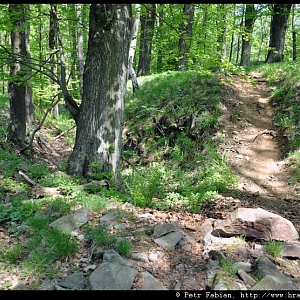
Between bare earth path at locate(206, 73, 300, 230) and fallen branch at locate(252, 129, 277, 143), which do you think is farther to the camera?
fallen branch at locate(252, 129, 277, 143)

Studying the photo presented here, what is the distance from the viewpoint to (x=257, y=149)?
7.80 m

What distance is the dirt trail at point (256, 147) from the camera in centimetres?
609

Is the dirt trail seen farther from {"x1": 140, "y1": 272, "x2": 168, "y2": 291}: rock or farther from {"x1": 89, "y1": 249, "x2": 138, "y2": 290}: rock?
{"x1": 89, "y1": 249, "x2": 138, "y2": 290}: rock

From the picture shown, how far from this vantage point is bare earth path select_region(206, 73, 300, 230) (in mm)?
5891

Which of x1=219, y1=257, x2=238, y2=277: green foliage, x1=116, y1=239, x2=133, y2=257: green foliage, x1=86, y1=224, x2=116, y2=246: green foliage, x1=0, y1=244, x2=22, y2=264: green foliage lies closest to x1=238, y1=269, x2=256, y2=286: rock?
x1=219, y1=257, x2=238, y2=277: green foliage

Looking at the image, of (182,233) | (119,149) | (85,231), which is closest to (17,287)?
(85,231)

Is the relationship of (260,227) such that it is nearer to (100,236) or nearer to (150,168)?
(100,236)

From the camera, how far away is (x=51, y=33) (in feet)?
46.5

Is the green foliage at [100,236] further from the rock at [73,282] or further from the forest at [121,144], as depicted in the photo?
the rock at [73,282]

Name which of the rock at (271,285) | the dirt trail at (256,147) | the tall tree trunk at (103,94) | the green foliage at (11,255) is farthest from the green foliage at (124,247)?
the dirt trail at (256,147)

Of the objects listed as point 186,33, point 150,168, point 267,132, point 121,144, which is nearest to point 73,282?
point 121,144

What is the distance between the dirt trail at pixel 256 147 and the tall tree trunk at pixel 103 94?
2913mm

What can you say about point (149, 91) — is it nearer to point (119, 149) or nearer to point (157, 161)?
point (157, 161)

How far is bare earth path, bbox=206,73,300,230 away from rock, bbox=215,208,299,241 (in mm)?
829
